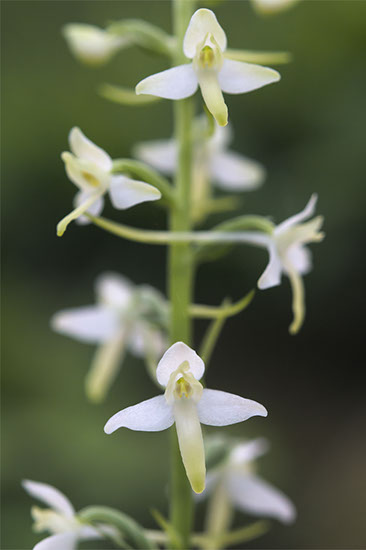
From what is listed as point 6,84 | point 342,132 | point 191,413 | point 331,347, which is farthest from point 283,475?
point 191,413

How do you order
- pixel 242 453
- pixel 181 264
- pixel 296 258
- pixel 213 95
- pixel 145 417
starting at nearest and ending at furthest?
pixel 145 417 → pixel 213 95 → pixel 181 264 → pixel 296 258 → pixel 242 453

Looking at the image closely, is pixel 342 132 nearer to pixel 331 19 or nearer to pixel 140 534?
pixel 331 19

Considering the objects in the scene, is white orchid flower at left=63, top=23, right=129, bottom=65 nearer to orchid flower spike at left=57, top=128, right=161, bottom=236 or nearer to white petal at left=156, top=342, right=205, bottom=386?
orchid flower spike at left=57, top=128, right=161, bottom=236

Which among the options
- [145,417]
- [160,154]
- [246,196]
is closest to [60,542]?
[145,417]

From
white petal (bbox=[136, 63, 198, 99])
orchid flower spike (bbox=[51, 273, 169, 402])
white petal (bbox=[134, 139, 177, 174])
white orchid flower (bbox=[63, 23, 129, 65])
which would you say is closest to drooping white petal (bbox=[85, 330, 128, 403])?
orchid flower spike (bbox=[51, 273, 169, 402])

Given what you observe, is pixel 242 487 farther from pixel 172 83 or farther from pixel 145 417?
pixel 172 83

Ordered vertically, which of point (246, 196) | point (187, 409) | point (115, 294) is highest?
point (246, 196)

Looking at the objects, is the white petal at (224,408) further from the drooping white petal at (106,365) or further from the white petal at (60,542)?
the drooping white petal at (106,365)
